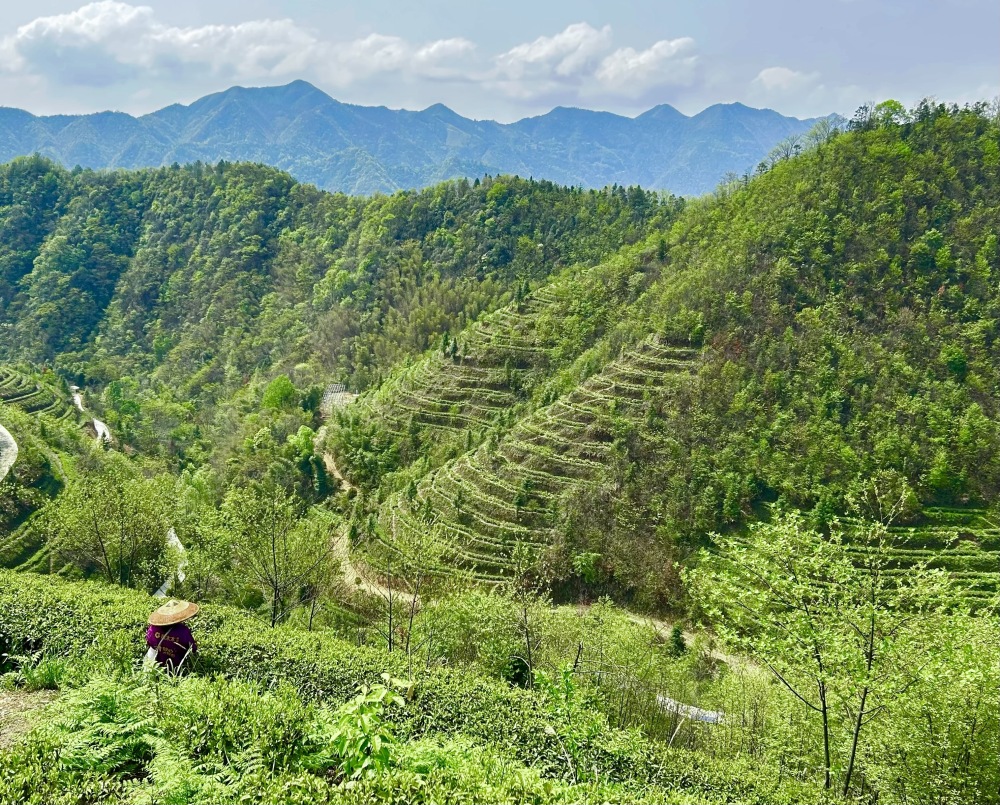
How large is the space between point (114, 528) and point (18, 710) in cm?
1836

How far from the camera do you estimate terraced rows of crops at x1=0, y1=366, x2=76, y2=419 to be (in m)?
75.0

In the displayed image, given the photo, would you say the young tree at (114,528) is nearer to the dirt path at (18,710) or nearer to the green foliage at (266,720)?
the green foliage at (266,720)

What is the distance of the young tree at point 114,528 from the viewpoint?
2723 centimetres

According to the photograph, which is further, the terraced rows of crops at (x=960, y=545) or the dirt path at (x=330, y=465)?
the dirt path at (x=330, y=465)

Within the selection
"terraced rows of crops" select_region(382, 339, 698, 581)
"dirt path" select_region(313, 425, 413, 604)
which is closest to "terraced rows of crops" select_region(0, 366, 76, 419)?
"dirt path" select_region(313, 425, 413, 604)

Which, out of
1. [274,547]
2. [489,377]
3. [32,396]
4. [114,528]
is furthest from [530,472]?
[32,396]

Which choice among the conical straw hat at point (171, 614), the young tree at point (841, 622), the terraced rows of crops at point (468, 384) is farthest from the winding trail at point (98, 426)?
the young tree at point (841, 622)

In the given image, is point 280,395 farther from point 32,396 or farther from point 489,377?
point 32,396

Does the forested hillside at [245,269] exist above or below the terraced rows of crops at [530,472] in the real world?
above

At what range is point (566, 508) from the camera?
4372 cm

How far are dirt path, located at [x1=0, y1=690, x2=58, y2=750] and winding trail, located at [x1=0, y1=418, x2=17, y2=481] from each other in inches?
1631

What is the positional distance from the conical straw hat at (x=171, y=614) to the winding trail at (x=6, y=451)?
4383 centimetres

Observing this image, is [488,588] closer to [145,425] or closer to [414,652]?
[414,652]

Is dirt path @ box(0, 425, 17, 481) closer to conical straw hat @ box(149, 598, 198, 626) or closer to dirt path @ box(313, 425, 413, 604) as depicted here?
dirt path @ box(313, 425, 413, 604)
